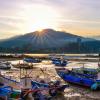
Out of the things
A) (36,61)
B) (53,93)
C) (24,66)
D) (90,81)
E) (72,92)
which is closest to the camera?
(53,93)

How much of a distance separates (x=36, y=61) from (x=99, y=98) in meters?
76.4

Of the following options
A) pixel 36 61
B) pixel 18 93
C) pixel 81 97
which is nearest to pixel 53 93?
pixel 81 97

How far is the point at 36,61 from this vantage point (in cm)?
11400

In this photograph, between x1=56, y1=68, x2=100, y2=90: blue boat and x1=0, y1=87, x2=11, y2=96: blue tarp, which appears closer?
x1=0, y1=87, x2=11, y2=96: blue tarp

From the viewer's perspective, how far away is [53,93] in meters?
36.0

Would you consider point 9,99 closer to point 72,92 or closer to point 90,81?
point 72,92

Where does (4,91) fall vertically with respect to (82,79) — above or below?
above

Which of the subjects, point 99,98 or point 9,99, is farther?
point 99,98

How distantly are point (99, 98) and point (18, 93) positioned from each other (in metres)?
12.1

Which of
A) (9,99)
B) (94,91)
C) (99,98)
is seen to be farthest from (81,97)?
(9,99)

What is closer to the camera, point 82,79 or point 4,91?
point 4,91

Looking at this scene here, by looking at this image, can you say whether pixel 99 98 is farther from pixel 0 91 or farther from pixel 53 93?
pixel 0 91

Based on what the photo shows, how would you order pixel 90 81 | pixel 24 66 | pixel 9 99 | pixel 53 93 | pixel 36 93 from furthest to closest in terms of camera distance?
pixel 24 66 < pixel 90 81 < pixel 53 93 < pixel 36 93 < pixel 9 99

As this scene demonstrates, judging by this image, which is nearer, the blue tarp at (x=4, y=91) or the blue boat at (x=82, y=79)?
the blue tarp at (x=4, y=91)
